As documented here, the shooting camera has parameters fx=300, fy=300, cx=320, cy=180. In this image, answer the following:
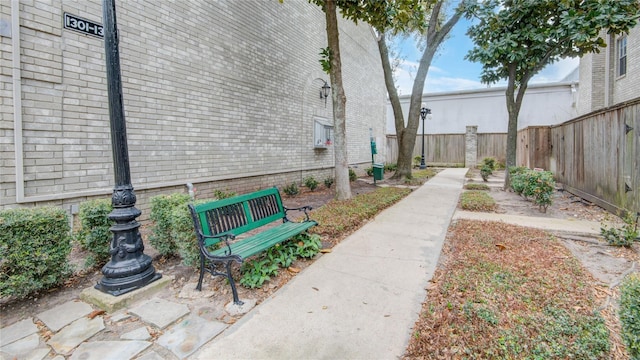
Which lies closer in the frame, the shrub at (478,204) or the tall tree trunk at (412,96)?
the shrub at (478,204)

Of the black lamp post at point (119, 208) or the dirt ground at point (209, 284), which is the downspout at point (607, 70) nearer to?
the dirt ground at point (209, 284)

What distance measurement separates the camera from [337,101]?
7.28m

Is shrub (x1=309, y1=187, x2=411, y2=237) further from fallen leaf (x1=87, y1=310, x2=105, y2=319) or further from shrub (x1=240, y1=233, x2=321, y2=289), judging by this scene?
fallen leaf (x1=87, y1=310, x2=105, y2=319)

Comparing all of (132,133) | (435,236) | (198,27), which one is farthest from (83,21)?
(435,236)

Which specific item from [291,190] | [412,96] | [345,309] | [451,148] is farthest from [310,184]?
[451,148]

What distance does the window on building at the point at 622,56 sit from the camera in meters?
12.7

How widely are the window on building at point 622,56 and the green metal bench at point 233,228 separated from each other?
654 inches

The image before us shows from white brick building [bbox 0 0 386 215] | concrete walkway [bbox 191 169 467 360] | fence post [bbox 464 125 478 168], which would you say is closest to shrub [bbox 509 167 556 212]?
concrete walkway [bbox 191 169 467 360]

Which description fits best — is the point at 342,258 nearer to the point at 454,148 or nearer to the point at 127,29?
the point at 127,29

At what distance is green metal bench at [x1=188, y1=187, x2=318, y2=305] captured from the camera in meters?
2.97

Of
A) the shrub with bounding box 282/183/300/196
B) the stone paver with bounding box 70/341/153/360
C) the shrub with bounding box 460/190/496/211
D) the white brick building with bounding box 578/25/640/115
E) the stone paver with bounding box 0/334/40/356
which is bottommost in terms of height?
the stone paver with bounding box 70/341/153/360

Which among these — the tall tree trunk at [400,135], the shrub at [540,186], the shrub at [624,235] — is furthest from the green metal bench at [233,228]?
the tall tree trunk at [400,135]

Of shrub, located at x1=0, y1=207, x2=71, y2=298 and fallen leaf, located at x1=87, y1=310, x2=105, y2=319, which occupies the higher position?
shrub, located at x1=0, y1=207, x2=71, y2=298

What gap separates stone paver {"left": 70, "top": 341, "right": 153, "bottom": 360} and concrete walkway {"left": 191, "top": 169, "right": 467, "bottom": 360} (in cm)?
47
